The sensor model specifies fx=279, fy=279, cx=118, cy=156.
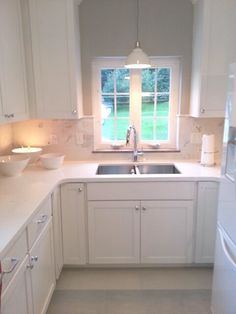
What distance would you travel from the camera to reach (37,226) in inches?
67.8

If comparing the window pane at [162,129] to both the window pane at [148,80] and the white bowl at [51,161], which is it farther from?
the white bowl at [51,161]

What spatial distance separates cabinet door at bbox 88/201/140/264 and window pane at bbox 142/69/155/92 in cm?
120

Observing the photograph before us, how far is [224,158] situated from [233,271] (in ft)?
2.08

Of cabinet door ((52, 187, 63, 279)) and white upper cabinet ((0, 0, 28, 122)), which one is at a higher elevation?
white upper cabinet ((0, 0, 28, 122))

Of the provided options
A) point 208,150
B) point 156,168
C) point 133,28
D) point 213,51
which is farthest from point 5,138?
point 213,51

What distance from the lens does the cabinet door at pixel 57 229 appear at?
2.15 m

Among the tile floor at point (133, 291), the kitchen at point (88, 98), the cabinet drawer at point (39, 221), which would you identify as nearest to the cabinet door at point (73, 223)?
the kitchen at point (88, 98)

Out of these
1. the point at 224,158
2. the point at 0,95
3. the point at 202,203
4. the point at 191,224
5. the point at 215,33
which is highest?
the point at 215,33

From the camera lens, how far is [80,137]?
9.41 ft

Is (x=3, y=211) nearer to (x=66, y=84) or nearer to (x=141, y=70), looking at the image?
(x=66, y=84)

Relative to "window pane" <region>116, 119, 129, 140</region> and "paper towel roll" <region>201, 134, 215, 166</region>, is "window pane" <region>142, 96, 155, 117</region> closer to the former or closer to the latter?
"window pane" <region>116, 119, 129, 140</region>

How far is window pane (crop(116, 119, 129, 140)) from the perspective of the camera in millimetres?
2928

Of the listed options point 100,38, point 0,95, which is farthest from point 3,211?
point 100,38

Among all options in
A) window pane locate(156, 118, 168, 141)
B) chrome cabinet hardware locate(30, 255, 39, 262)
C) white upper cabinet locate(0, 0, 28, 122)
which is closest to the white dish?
window pane locate(156, 118, 168, 141)
